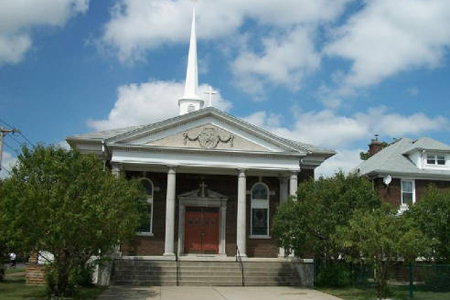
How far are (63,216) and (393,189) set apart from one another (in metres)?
23.7

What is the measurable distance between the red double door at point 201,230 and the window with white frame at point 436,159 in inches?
600

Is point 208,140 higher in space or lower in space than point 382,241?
higher

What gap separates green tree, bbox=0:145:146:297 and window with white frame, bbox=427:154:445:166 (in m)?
23.6

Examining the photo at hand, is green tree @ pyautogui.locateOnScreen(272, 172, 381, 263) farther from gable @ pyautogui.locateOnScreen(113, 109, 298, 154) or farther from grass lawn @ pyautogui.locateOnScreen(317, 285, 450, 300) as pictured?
gable @ pyautogui.locateOnScreen(113, 109, 298, 154)

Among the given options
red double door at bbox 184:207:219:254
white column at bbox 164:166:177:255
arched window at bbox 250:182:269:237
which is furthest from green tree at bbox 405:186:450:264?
red double door at bbox 184:207:219:254

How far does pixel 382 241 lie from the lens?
62.1 feet

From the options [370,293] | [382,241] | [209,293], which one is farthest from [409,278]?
[209,293]

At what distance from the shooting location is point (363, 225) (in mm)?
19922

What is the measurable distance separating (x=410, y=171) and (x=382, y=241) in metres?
17.4

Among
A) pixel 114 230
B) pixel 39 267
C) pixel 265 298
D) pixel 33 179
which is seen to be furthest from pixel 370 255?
pixel 39 267

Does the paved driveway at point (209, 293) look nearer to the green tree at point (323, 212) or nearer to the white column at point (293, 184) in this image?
the green tree at point (323, 212)

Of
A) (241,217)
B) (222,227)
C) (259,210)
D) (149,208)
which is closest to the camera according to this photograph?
(241,217)

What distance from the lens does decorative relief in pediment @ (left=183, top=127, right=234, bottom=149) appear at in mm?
28859

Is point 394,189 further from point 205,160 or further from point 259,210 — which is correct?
point 205,160
